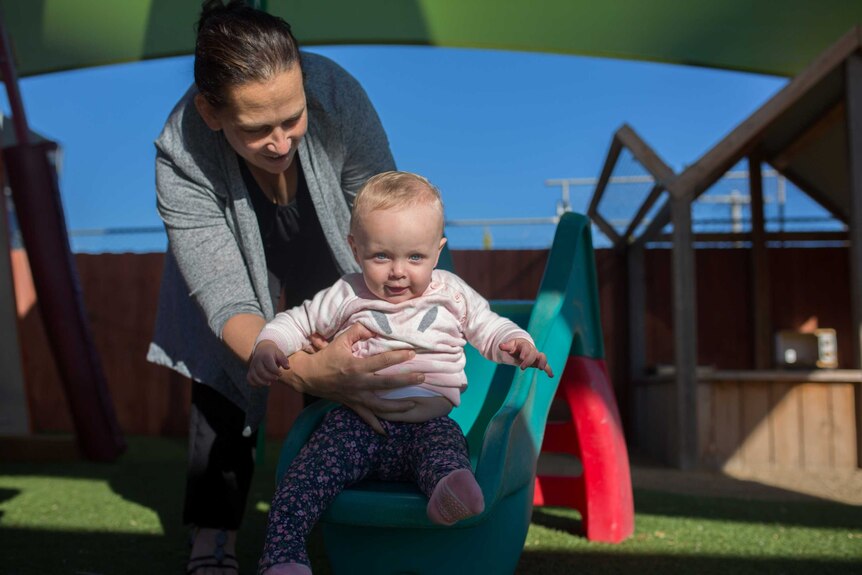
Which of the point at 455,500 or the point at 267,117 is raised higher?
the point at 267,117

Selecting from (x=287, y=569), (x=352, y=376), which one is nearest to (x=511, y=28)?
(x=352, y=376)

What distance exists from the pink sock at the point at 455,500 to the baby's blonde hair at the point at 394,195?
0.52 metres

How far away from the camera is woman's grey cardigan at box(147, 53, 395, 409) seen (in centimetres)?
191

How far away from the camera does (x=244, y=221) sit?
1.95 meters

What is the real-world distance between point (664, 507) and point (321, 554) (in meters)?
1.54

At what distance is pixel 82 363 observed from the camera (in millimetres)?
4309

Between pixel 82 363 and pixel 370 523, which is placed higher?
pixel 82 363

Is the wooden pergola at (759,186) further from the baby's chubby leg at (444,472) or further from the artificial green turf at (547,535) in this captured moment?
the baby's chubby leg at (444,472)

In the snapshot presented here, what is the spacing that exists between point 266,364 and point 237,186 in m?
0.59

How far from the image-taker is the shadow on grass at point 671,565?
214cm

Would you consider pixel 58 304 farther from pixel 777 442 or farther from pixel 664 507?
pixel 777 442

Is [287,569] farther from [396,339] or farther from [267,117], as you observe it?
[267,117]

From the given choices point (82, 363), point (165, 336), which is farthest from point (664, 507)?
point (82, 363)

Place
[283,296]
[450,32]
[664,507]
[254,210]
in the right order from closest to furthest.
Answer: [254,210] → [283,296] → [664,507] → [450,32]
